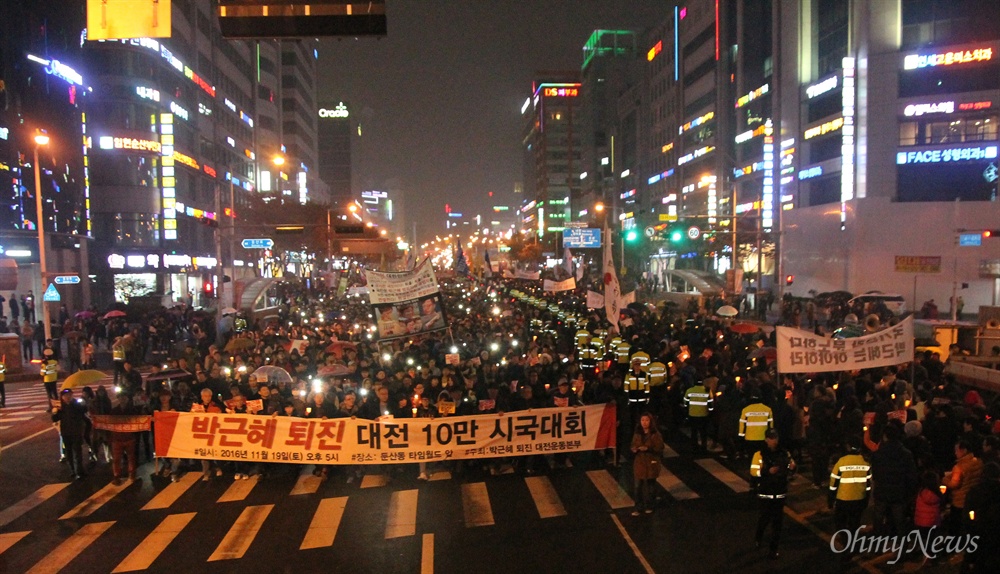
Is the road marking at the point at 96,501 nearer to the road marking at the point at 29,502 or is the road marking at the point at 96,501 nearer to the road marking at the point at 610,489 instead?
the road marking at the point at 29,502

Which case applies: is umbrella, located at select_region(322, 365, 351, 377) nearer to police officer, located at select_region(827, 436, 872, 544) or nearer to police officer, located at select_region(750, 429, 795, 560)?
police officer, located at select_region(750, 429, 795, 560)

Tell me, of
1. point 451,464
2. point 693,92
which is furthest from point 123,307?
point 693,92

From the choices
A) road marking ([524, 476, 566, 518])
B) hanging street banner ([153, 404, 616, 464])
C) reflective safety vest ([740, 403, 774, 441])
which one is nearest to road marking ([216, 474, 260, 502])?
hanging street banner ([153, 404, 616, 464])

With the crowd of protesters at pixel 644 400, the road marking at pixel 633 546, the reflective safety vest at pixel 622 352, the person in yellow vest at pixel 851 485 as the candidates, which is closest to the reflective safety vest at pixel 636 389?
the crowd of protesters at pixel 644 400

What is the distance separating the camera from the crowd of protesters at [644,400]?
28.9 ft

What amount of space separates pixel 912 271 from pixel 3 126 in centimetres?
4831

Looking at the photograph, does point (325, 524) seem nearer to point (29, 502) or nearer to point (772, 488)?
point (29, 502)

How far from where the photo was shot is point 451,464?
13.3 metres

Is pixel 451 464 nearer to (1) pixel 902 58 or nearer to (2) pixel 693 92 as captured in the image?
(1) pixel 902 58

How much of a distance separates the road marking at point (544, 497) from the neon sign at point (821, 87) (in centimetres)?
4518

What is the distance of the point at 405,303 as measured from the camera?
18578 millimetres

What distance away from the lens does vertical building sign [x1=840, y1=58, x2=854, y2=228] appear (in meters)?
45.8

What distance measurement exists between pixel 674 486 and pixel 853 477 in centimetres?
345

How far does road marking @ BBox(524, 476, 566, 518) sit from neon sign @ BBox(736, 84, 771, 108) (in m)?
57.9
